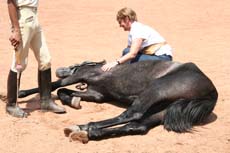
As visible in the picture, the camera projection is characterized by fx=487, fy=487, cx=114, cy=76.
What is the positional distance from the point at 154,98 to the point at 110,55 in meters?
3.55

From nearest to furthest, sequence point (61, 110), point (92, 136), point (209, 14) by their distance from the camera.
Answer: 1. point (92, 136)
2. point (61, 110)
3. point (209, 14)

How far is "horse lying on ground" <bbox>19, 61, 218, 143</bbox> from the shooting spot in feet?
16.6

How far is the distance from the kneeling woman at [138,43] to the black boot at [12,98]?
48.0 inches

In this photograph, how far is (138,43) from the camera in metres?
5.98

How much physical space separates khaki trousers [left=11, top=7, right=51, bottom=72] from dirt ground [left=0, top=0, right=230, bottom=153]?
2.09 feet

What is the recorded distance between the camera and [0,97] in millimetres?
6109

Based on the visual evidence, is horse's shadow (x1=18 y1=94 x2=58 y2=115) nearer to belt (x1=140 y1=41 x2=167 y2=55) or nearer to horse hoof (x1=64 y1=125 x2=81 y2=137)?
horse hoof (x1=64 y1=125 x2=81 y2=137)

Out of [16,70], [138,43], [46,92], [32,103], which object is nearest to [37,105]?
[32,103]

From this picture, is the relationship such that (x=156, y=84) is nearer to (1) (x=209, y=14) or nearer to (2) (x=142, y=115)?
(2) (x=142, y=115)

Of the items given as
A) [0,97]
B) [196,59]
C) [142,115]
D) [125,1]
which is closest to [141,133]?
[142,115]

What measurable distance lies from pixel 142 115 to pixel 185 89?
0.56 metres

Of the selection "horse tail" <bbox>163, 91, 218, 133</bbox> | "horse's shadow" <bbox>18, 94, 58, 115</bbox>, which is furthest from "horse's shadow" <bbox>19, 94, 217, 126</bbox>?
"horse tail" <bbox>163, 91, 218, 133</bbox>

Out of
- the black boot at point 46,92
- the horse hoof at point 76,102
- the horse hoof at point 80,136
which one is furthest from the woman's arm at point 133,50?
the horse hoof at point 80,136

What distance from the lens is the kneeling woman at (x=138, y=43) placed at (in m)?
6.00
